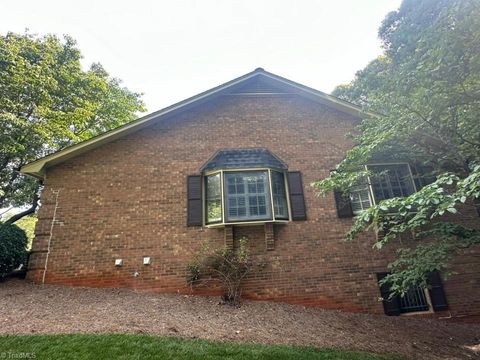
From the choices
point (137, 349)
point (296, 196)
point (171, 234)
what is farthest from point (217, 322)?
point (296, 196)

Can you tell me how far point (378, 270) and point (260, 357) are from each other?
4918 millimetres

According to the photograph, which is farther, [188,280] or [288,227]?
[288,227]

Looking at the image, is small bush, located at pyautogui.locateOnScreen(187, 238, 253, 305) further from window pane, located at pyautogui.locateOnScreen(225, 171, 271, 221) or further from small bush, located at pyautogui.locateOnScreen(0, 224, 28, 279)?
small bush, located at pyautogui.locateOnScreen(0, 224, 28, 279)

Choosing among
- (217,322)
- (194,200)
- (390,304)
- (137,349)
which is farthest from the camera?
(194,200)

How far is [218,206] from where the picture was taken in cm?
784

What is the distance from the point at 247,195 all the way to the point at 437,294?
5876mm

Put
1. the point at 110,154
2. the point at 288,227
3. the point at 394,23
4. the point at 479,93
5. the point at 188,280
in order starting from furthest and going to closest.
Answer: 1. the point at 394,23
2. the point at 110,154
3. the point at 288,227
4. the point at 188,280
5. the point at 479,93

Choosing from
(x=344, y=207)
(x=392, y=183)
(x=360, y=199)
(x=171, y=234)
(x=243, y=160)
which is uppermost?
(x=243, y=160)

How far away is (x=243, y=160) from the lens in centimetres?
823

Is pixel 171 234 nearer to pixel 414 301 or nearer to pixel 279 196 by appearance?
pixel 279 196

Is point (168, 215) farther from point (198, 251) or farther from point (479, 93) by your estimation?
point (479, 93)

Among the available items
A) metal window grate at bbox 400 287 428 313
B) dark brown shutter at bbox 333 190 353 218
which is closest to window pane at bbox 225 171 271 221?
dark brown shutter at bbox 333 190 353 218

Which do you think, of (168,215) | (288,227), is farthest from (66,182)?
(288,227)

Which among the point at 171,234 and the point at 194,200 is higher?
the point at 194,200
